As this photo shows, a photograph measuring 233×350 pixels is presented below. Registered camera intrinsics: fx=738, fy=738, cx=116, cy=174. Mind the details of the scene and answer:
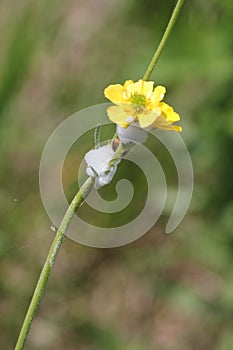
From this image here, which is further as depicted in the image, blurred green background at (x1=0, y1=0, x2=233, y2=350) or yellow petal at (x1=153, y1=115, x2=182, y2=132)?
blurred green background at (x1=0, y1=0, x2=233, y2=350)

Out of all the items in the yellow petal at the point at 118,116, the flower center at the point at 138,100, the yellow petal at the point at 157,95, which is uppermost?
the yellow petal at the point at 157,95

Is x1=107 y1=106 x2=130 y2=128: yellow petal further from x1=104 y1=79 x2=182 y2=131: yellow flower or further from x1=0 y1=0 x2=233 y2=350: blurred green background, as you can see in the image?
x1=0 y1=0 x2=233 y2=350: blurred green background

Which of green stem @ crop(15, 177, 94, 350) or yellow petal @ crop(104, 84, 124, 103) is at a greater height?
yellow petal @ crop(104, 84, 124, 103)

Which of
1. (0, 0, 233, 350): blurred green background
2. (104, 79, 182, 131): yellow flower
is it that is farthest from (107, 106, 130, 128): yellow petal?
(0, 0, 233, 350): blurred green background

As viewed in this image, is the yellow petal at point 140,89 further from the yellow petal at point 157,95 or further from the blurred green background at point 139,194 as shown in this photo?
the blurred green background at point 139,194

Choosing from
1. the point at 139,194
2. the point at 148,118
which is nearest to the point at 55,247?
the point at 148,118

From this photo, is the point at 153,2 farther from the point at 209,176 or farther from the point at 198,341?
the point at 198,341

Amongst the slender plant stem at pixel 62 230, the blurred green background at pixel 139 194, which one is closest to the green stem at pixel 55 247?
the slender plant stem at pixel 62 230
